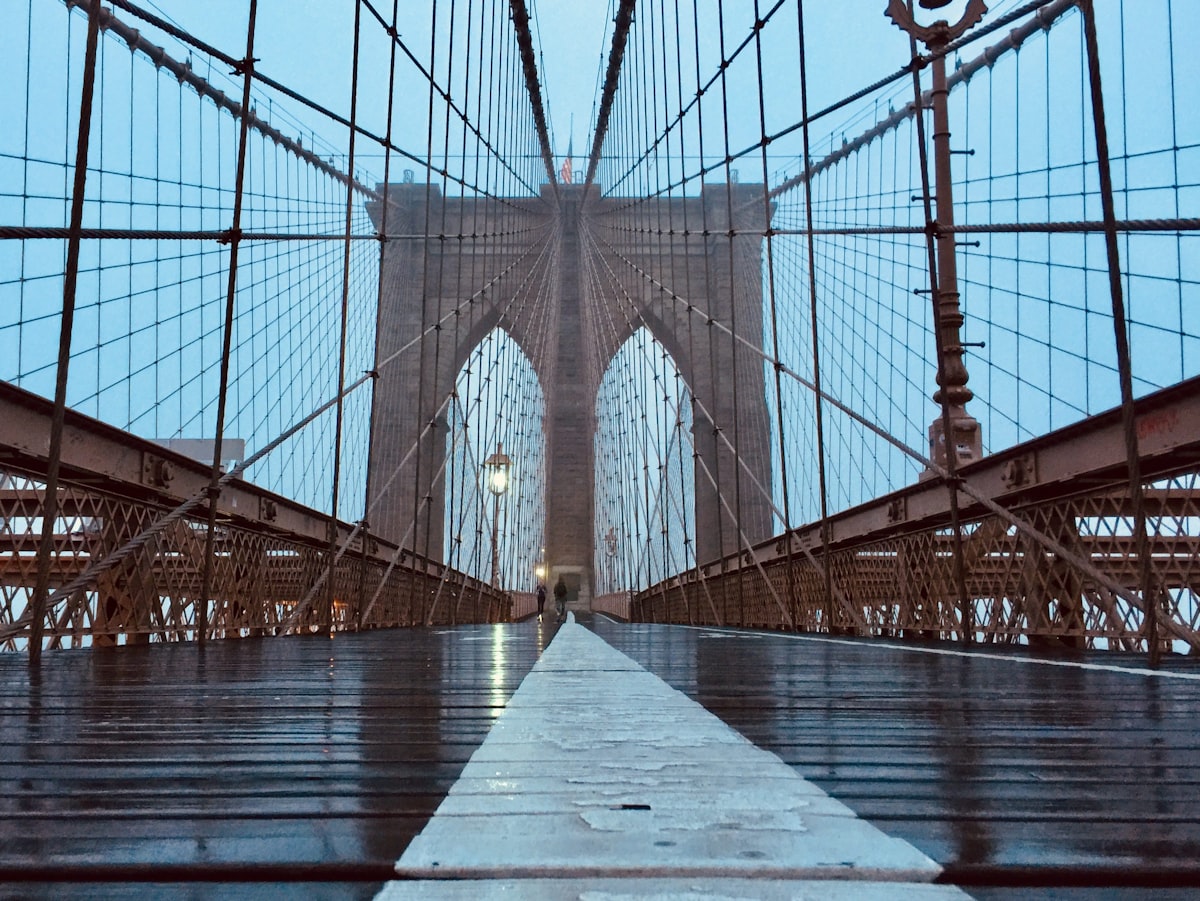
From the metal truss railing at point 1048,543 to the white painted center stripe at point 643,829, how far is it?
60.4 inches

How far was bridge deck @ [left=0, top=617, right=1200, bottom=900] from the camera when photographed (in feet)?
1.59

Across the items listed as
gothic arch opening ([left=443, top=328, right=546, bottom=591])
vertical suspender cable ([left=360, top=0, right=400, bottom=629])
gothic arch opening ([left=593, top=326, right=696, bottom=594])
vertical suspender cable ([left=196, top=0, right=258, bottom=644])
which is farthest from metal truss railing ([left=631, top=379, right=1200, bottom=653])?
gothic arch opening ([left=593, top=326, right=696, bottom=594])

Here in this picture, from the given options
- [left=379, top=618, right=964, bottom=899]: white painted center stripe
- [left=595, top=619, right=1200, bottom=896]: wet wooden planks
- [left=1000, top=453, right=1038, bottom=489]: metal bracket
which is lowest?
[left=595, top=619, right=1200, bottom=896]: wet wooden planks

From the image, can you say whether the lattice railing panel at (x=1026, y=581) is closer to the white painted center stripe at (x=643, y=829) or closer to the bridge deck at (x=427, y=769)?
the bridge deck at (x=427, y=769)

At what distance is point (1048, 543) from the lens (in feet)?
9.36

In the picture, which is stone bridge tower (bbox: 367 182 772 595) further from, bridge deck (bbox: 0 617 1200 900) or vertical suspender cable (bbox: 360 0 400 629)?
bridge deck (bbox: 0 617 1200 900)

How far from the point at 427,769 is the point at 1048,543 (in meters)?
2.46

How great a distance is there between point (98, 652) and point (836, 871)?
2.51 m

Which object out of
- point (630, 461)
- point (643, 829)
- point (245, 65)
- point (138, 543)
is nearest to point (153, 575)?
point (138, 543)

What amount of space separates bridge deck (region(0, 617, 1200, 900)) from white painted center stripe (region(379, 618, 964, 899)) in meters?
0.02

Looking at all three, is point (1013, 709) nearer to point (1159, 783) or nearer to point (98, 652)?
point (1159, 783)

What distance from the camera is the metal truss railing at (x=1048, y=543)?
3.08 metres

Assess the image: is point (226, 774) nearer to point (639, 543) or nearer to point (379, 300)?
point (379, 300)

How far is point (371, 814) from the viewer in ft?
1.96
